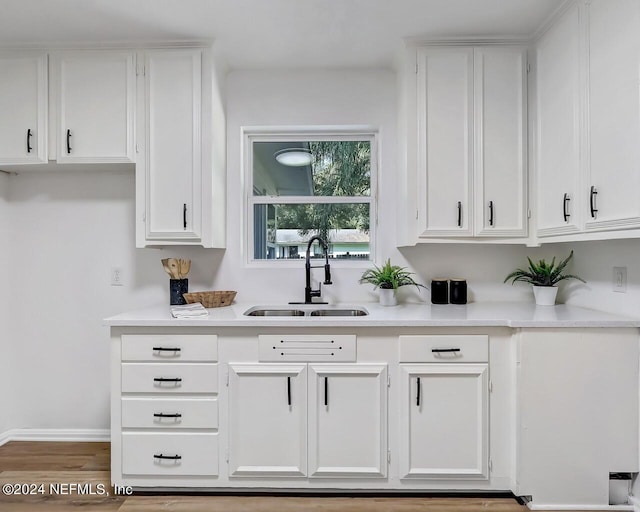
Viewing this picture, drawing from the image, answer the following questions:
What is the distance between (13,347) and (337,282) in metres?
2.14

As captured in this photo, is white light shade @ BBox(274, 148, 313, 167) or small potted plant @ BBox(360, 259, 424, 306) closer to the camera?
small potted plant @ BBox(360, 259, 424, 306)

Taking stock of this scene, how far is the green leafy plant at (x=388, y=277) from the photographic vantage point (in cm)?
222

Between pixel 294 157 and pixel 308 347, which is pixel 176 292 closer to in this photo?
pixel 308 347

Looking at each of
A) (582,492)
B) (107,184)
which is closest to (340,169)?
(107,184)

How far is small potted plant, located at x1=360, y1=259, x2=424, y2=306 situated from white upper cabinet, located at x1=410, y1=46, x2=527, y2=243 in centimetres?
31

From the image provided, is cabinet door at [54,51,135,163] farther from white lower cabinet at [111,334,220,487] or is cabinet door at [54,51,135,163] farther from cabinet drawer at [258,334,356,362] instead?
cabinet drawer at [258,334,356,362]

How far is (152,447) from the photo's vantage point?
1815mm

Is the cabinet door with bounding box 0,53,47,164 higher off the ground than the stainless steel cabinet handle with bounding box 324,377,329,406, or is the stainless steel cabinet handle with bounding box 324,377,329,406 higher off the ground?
the cabinet door with bounding box 0,53,47,164

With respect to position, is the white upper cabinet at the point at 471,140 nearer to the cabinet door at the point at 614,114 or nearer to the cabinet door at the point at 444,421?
the cabinet door at the point at 614,114

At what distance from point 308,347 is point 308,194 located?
3.70ft

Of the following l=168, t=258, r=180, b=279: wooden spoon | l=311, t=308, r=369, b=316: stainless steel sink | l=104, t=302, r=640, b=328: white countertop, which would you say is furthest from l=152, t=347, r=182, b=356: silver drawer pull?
l=311, t=308, r=369, b=316: stainless steel sink

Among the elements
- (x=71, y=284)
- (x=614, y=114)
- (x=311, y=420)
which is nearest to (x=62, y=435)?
(x=71, y=284)

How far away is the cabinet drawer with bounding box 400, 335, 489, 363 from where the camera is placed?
1784 millimetres

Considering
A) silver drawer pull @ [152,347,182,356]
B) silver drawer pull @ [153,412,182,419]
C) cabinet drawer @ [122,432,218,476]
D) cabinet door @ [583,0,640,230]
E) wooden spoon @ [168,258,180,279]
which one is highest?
cabinet door @ [583,0,640,230]
